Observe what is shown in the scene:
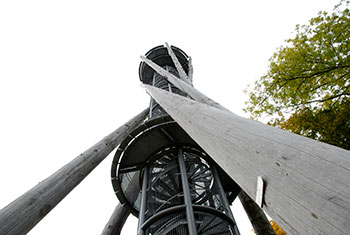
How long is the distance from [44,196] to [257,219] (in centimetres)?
706

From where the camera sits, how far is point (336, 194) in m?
0.60

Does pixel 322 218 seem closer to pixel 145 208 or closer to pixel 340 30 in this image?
pixel 145 208

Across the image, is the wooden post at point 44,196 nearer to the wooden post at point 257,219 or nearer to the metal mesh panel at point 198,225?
the metal mesh panel at point 198,225

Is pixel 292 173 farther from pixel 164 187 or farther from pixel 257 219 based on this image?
pixel 257 219

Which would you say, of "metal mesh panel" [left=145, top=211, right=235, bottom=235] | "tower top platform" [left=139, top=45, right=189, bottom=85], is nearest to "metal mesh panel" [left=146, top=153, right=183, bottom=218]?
"metal mesh panel" [left=145, top=211, right=235, bottom=235]

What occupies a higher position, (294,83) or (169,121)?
(169,121)

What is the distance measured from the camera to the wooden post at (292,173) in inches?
23.6

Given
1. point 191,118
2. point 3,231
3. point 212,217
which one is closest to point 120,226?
point 212,217

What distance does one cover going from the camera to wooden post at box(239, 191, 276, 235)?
6504 millimetres

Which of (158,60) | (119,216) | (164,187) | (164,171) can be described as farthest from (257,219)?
(158,60)

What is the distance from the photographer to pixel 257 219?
700 cm

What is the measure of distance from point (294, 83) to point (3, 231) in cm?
1040

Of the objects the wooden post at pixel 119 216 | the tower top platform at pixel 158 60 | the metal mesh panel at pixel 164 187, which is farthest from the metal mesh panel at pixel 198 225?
the tower top platform at pixel 158 60

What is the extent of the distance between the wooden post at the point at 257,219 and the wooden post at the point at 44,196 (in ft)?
19.6
